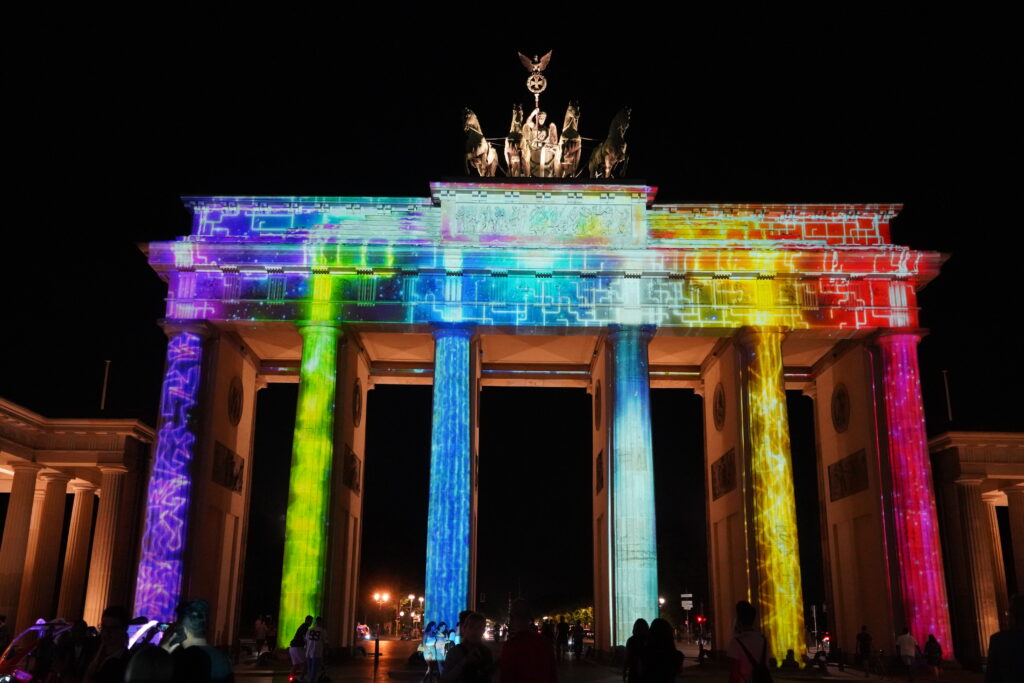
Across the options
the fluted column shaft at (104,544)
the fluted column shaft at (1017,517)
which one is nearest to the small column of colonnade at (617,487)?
the fluted column shaft at (104,544)

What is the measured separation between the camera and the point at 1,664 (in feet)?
51.6

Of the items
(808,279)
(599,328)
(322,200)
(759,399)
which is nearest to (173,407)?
(322,200)

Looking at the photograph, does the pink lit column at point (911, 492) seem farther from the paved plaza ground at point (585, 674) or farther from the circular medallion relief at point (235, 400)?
the circular medallion relief at point (235, 400)

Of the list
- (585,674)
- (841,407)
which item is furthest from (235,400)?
(841,407)

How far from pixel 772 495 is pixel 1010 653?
71.4 feet

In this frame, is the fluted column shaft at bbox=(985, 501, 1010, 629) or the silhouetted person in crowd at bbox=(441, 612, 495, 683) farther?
the fluted column shaft at bbox=(985, 501, 1010, 629)

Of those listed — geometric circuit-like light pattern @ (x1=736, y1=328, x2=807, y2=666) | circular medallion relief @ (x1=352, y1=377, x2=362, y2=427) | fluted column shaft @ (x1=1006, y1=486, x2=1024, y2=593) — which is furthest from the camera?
fluted column shaft @ (x1=1006, y1=486, x2=1024, y2=593)

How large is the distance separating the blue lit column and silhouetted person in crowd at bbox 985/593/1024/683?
20.5m

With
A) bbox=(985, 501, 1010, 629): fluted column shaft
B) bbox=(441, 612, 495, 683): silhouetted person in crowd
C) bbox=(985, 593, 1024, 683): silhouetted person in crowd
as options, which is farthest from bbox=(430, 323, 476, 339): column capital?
bbox=(985, 593, 1024, 683): silhouetted person in crowd

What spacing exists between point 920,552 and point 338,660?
1826cm

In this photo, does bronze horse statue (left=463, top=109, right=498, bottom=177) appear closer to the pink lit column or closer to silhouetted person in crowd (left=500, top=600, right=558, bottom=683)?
the pink lit column

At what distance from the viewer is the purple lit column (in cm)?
2634

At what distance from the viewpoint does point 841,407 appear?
31938mm

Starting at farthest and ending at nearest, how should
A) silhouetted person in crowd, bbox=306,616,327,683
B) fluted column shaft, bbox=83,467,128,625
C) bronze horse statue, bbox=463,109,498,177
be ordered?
fluted column shaft, bbox=83,467,128,625
bronze horse statue, bbox=463,109,498,177
silhouetted person in crowd, bbox=306,616,327,683
